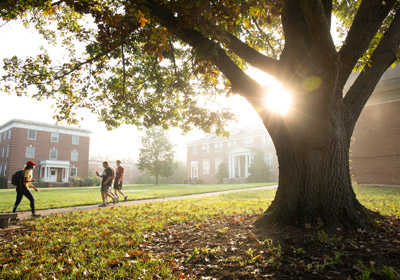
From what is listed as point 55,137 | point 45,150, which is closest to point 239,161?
point 55,137

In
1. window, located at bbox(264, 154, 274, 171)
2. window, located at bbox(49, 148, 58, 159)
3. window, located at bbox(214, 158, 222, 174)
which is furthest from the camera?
window, located at bbox(214, 158, 222, 174)

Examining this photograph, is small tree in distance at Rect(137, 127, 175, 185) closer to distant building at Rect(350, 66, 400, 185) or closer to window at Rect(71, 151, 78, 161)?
window at Rect(71, 151, 78, 161)

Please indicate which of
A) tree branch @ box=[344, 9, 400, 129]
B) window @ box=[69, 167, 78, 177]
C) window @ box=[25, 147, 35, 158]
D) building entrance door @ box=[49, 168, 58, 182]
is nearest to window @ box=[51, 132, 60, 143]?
window @ box=[25, 147, 35, 158]

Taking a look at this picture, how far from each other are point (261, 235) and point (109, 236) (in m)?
3.09

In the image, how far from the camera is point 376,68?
479 centimetres

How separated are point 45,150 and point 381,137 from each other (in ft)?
146

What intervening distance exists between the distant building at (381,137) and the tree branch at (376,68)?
52.4ft

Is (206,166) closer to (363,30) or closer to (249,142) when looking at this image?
(249,142)

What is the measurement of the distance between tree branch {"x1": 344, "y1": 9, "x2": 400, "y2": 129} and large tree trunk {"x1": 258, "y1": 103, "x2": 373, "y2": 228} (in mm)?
453

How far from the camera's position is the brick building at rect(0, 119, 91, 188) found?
36312 mm

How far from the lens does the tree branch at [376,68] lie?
4.73 meters

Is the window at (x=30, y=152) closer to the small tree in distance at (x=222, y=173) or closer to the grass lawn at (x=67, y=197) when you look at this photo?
the grass lawn at (x=67, y=197)

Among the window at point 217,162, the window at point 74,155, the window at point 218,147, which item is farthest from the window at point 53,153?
the window at point 218,147

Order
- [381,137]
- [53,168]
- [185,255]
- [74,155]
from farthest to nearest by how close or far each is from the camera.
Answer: [74,155] → [53,168] → [381,137] → [185,255]
